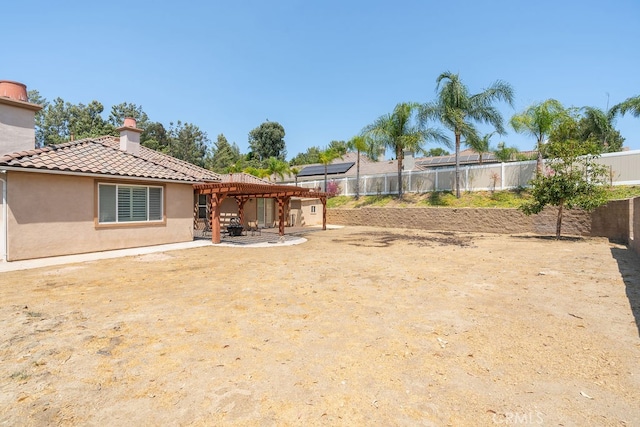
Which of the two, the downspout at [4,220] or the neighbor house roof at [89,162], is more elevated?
the neighbor house roof at [89,162]

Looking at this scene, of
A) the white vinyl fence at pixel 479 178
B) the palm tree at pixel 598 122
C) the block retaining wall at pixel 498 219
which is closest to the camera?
the block retaining wall at pixel 498 219

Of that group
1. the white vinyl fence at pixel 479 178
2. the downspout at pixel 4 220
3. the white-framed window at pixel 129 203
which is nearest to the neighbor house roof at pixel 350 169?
the white vinyl fence at pixel 479 178

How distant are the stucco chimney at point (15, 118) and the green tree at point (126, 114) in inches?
1856

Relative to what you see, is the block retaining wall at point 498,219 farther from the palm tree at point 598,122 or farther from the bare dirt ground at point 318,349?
the bare dirt ground at point 318,349

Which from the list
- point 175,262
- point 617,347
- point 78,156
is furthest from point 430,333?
point 78,156

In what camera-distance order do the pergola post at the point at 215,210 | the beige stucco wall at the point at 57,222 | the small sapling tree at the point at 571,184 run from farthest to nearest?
the small sapling tree at the point at 571,184
the pergola post at the point at 215,210
the beige stucco wall at the point at 57,222

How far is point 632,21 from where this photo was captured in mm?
12039

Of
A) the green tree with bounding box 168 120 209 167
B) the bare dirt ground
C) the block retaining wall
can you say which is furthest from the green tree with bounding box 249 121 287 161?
the bare dirt ground

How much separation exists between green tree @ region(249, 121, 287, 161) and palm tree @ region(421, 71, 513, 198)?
131 ft

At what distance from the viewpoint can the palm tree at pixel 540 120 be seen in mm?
19750

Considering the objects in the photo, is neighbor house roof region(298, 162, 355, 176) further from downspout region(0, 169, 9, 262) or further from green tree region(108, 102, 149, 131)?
green tree region(108, 102, 149, 131)

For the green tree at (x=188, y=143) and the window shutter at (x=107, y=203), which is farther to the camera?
the green tree at (x=188, y=143)

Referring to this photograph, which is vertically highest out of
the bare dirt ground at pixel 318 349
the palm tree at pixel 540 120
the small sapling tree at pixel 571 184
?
the palm tree at pixel 540 120

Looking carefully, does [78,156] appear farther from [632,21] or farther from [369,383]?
[632,21]
